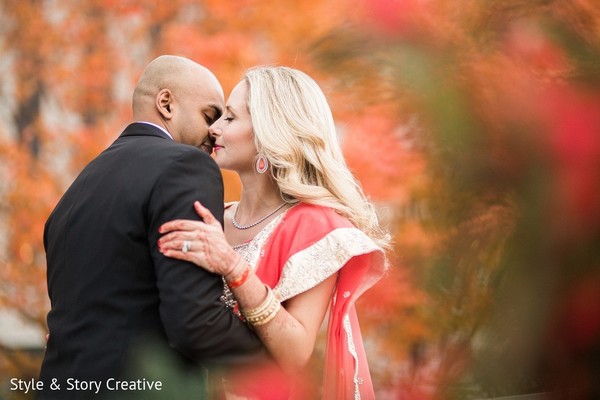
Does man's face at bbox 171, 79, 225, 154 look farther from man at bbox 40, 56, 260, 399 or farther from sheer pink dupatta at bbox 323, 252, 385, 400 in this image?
sheer pink dupatta at bbox 323, 252, 385, 400

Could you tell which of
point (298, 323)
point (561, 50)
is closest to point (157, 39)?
point (298, 323)

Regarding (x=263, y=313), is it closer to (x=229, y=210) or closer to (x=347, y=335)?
(x=347, y=335)

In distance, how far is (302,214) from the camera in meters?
2.43

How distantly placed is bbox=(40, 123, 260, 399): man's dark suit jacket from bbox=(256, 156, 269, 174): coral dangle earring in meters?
0.40

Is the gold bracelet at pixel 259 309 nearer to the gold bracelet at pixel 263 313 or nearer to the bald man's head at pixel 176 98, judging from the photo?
the gold bracelet at pixel 263 313

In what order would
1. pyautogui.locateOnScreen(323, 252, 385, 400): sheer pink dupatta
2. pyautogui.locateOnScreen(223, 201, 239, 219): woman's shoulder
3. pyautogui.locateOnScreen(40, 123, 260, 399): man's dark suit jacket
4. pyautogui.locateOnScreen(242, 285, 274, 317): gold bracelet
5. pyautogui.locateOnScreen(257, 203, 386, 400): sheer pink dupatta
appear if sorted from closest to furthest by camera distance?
pyautogui.locateOnScreen(40, 123, 260, 399): man's dark suit jacket
pyautogui.locateOnScreen(242, 285, 274, 317): gold bracelet
pyautogui.locateOnScreen(257, 203, 386, 400): sheer pink dupatta
pyautogui.locateOnScreen(323, 252, 385, 400): sheer pink dupatta
pyautogui.locateOnScreen(223, 201, 239, 219): woman's shoulder

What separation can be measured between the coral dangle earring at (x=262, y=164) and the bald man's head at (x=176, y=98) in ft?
0.61

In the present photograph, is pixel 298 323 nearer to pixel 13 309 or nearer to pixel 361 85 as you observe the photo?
pixel 361 85

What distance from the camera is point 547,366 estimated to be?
63.2 inches

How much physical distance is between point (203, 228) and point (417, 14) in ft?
3.52

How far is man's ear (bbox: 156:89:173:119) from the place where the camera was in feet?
7.63

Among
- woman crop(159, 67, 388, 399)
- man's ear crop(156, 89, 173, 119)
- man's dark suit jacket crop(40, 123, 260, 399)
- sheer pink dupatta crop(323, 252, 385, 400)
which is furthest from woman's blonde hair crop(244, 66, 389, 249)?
man's dark suit jacket crop(40, 123, 260, 399)

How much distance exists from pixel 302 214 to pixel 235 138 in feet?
1.01

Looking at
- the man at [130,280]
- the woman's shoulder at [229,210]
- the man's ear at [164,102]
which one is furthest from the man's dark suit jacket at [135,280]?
the woman's shoulder at [229,210]
